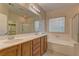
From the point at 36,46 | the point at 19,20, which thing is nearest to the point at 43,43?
the point at 36,46

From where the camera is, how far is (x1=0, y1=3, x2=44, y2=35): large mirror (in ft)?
5.56

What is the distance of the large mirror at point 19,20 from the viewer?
5.56 feet

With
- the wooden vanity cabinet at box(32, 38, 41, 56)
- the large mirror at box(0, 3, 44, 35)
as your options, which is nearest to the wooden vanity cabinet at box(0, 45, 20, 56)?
the large mirror at box(0, 3, 44, 35)

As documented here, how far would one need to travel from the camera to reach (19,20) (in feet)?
6.07

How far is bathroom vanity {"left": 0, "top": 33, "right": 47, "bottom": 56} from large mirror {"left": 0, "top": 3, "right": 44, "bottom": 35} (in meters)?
0.14

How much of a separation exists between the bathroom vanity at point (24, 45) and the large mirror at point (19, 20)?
0.14 meters

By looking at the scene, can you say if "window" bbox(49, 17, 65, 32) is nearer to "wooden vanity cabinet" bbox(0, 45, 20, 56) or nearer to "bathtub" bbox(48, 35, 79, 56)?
"bathtub" bbox(48, 35, 79, 56)

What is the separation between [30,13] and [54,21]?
20.3 inches

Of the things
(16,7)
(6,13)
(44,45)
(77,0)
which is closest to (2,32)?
(6,13)

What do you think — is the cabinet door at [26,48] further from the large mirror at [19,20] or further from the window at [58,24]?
the window at [58,24]

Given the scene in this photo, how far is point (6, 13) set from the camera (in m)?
1.73

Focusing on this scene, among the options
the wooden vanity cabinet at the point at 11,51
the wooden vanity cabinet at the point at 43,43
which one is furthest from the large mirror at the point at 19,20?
the wooden vanity cabinet at the point at 11,51

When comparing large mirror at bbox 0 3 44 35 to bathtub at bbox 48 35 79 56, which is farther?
bathtub at bbox 48 35 79 56

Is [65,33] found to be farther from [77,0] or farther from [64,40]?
[77,0]
